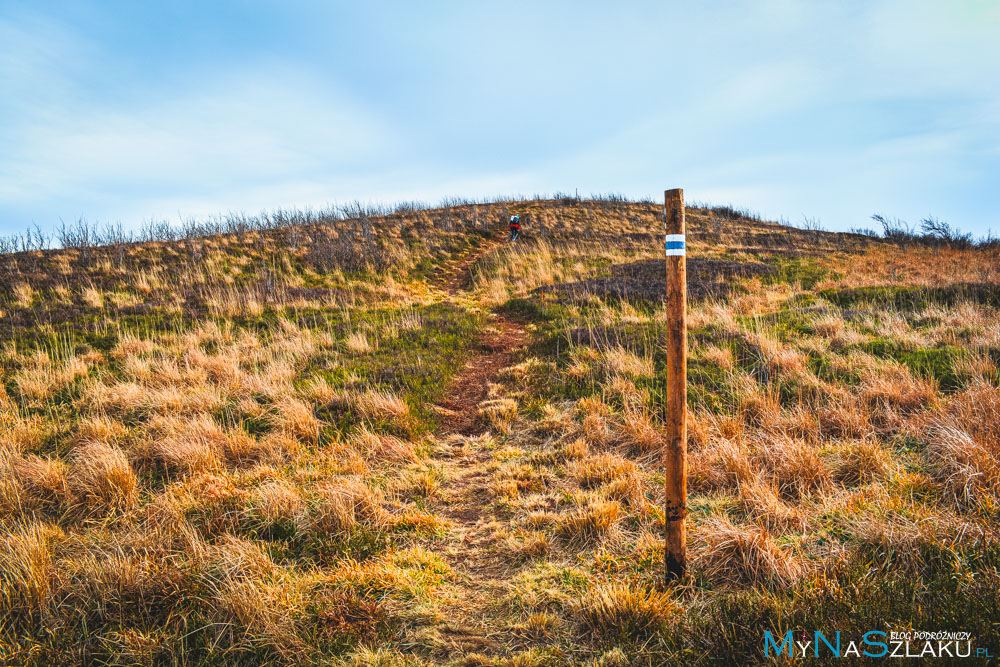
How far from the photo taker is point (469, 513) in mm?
4375

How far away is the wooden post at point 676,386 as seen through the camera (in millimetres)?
2771

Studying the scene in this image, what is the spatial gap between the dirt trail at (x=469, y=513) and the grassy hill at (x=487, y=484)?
26mm

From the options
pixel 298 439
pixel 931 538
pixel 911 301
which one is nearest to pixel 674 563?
pixel 931 538

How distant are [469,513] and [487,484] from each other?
52 centimetres

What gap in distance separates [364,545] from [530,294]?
11455 millimetres

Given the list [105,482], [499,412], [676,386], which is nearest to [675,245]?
[676,386]

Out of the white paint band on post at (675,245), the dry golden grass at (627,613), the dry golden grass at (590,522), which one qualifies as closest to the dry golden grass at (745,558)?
the dry golden grass at (627,613)

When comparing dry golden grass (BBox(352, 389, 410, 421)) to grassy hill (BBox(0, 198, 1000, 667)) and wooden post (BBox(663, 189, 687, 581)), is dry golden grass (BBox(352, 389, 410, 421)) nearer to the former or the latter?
grassy hill (BBox(0, 198, 1000, 667))

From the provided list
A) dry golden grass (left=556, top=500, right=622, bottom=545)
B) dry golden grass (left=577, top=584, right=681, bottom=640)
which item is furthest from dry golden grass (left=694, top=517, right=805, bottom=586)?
dry golden grass (left=556, top=500, right=622, bottom=545)

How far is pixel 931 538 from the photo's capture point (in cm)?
285

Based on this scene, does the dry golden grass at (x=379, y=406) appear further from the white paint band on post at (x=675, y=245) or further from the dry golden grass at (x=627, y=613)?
the white paint band on post at (x=675, y=245)

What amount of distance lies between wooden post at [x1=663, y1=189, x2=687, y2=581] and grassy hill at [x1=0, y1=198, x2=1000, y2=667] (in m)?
0.34

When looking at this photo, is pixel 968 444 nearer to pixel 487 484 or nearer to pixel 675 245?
pixel 675 245

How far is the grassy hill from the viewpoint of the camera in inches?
105
